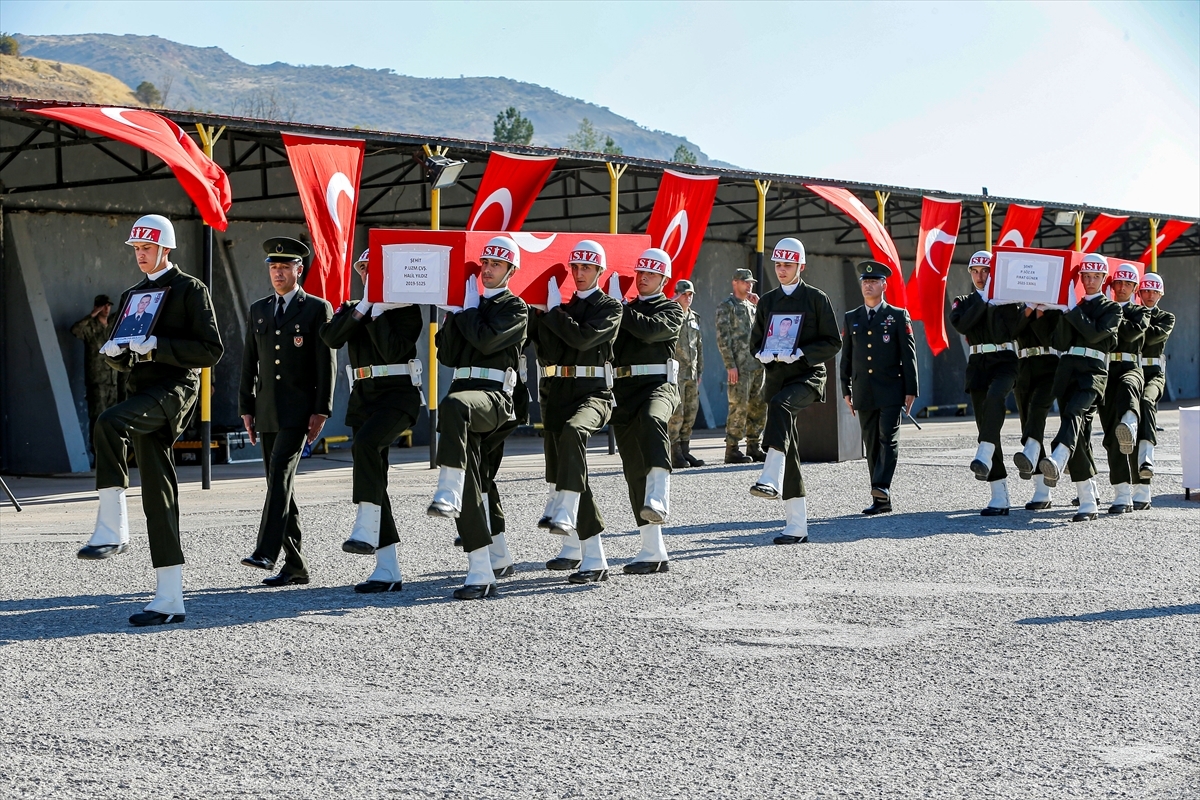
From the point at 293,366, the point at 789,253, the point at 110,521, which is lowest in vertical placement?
the point at 110,521

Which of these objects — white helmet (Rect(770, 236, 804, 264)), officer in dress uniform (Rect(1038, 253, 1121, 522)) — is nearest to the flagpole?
white helmet (Rect(770, 236, 804, 264))

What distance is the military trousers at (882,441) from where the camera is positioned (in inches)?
447

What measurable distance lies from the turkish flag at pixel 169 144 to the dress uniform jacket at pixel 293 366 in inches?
174

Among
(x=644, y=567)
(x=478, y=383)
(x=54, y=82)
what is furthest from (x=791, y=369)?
(x=54, y=82)

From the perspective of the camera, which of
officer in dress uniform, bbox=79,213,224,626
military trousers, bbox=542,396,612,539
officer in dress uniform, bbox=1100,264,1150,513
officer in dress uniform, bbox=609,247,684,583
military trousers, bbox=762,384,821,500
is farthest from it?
officer in dress uniform, bbox=1100,264,1150,513

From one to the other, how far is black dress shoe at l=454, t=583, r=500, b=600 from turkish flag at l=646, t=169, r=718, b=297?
369 inches

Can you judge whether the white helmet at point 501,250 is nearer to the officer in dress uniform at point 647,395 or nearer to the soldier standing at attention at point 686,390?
the officer in dress uniform at point 647,395

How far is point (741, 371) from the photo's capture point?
16.3 metres

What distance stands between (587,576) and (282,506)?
1.78 m

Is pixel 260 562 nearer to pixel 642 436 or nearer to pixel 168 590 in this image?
pixel 168 590

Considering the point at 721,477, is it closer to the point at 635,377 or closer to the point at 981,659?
the point at 635,377

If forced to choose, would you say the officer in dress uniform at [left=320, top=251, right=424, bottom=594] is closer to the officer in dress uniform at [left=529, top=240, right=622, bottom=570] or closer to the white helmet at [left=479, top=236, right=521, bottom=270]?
the white helmet at [left=479, top=236, right=521, bottom=270]

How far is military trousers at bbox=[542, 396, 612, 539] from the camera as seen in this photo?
25.6 feet

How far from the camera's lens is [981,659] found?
5.97 metres
